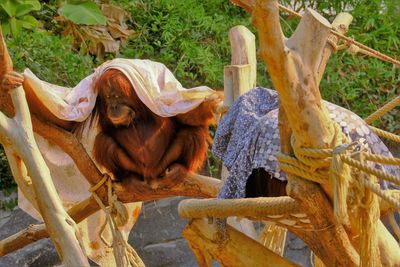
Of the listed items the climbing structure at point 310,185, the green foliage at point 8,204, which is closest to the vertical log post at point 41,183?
the climbing structure at point 310,185

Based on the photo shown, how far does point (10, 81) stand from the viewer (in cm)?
382

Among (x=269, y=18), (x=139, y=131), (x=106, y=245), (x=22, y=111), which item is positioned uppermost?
(x=269, y=18)

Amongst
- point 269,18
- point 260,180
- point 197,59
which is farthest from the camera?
point 197,59

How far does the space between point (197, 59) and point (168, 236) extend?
3.57ft

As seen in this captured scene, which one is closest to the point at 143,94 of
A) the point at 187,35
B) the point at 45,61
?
the point at 45,61

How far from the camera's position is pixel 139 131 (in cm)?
441

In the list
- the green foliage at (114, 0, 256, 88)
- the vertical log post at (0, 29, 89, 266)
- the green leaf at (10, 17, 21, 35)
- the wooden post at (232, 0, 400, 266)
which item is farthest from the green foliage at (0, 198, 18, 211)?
the wooden post at (232, 0, 400, 266)

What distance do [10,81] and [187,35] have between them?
2.93m

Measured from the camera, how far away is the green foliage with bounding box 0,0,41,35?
6.33 m

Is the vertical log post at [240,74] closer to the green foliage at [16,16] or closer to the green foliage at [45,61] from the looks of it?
the green foliage at [45,61]

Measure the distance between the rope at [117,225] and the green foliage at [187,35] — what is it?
2114mm

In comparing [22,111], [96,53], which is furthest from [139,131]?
[96,53]

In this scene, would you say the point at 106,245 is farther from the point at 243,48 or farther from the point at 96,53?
the point at 96,53

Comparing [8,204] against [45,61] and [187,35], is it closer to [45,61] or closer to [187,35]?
[45,61]
